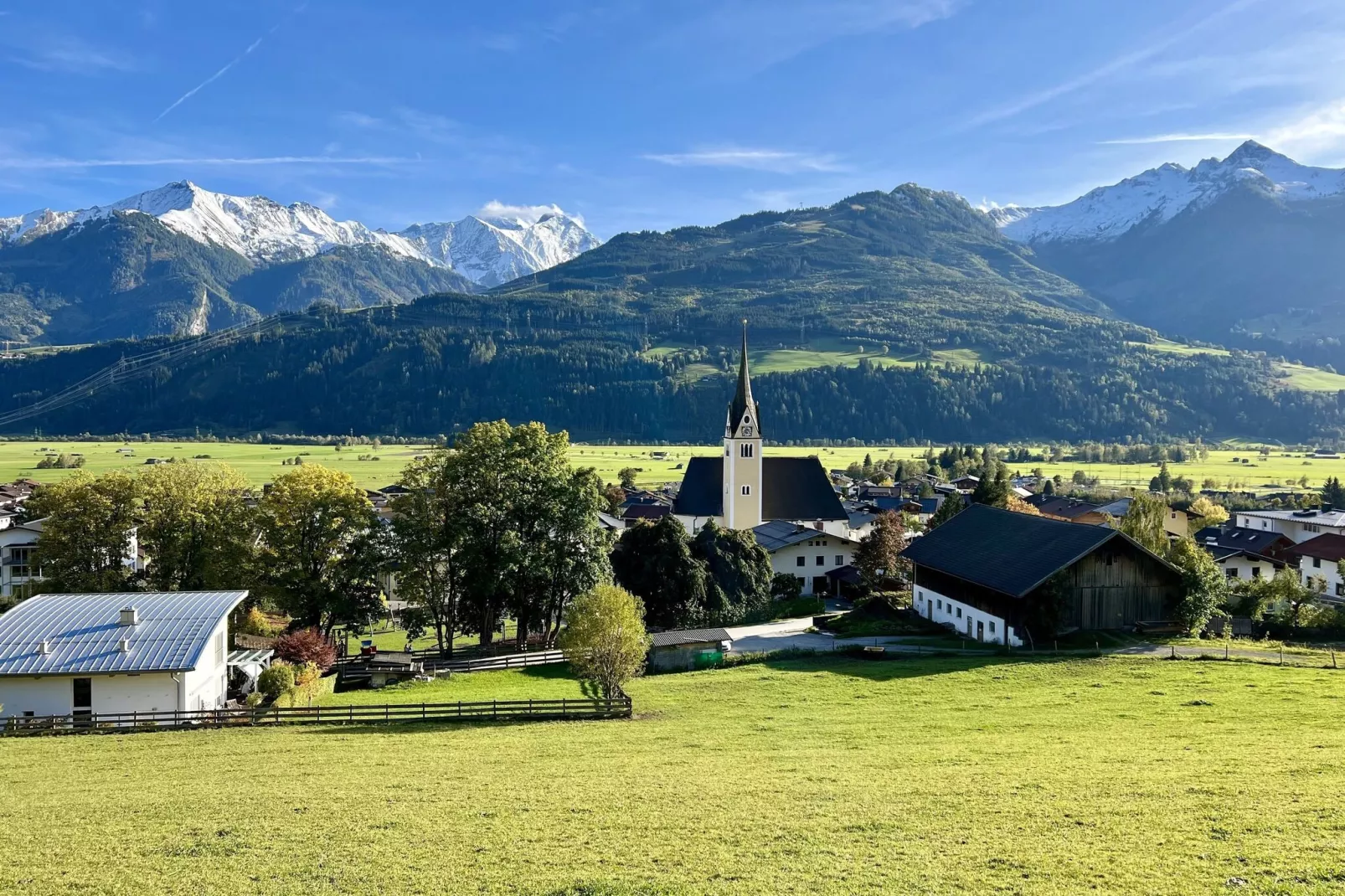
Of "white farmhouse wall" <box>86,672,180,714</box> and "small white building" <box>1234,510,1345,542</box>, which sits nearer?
"white farmhouse wall" <box>86,672,180,714</box>

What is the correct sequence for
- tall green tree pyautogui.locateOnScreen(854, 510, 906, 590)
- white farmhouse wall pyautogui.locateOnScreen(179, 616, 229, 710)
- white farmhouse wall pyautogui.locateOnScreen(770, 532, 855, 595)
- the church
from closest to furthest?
white farmhouse wall pyautogui.locateOnScreen(179, 616, 229, 710), tall green tree pyautogui.locateOnScreen(854, 510, 906, 590), white farmhouse wall pyautogui.locateOnScreen(770, 532, 855, 595), the church

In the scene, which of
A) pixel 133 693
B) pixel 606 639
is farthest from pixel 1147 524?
pixel 133 693

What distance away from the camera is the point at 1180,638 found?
40281 mm

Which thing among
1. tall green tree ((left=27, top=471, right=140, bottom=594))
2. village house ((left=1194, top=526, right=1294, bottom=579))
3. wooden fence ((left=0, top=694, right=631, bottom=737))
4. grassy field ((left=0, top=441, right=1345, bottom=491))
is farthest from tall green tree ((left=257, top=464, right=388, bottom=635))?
grassy field ((left=0, top=441, right=1345, bottom=491))

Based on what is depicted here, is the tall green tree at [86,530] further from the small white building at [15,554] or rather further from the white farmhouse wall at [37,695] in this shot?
the small white building at [15,554]

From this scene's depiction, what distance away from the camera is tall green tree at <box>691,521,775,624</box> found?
52688 mm

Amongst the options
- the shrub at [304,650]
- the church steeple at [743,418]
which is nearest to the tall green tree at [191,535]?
the shrub at [304,650]

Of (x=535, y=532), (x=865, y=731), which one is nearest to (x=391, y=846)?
(x=865, y=731)

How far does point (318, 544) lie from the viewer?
42.7 metres

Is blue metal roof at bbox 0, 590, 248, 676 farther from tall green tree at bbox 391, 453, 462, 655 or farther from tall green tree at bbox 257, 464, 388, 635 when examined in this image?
tall green tree at bbox 391, 453, 462, 655

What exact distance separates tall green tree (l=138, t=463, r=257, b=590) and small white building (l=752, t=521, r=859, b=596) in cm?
3638

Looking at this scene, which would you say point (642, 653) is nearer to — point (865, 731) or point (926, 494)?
point (865, 731)

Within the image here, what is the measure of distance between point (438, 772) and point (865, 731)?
12624 millimetres

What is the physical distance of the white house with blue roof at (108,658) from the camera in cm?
2928
